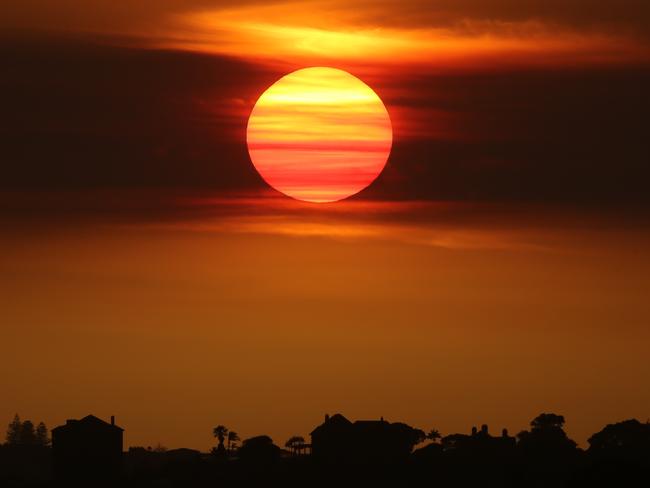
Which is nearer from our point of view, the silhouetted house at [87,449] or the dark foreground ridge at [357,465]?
the dark foreground ridge at [357,465]

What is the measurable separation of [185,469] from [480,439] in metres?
30.1

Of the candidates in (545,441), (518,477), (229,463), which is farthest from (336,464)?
(518,477)

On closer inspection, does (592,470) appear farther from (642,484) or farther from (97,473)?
(97,473)

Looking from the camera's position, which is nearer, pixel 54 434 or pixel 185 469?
pixel 185 469

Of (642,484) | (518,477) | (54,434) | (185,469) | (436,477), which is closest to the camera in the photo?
(642,484)

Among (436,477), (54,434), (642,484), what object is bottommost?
(642,484)

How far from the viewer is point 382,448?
199 m

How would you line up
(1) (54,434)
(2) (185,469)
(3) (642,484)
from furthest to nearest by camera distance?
1. (1) (54,434)
2. (2) (185,469)
3. (3) (642,484)

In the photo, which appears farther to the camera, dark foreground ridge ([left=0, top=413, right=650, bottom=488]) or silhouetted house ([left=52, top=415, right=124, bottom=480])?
silhouetted house ([left=52, top=415, right=124, bottom=480])

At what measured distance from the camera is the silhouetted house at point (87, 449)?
190 m

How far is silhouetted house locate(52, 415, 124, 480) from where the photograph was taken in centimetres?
18950

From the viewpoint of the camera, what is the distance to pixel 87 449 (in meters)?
194

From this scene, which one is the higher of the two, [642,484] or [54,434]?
[54,434]

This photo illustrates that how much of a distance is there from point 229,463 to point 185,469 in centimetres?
769
